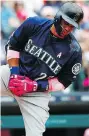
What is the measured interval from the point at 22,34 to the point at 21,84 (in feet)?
1.50

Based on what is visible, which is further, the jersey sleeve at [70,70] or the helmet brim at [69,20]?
the jersey sleeve at [70,70]

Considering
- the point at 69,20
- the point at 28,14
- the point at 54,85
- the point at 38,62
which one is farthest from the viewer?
the point at 28,14

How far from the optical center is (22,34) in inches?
184

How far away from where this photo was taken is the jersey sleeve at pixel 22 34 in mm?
4629

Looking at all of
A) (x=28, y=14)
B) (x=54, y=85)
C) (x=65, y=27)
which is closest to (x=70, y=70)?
(x=54, y=85)

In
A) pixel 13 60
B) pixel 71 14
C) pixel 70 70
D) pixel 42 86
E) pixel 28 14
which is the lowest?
pixel 42 86

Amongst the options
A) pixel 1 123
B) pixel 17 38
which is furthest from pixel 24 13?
pixel 17 38

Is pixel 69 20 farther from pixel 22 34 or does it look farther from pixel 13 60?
pixel 13 60

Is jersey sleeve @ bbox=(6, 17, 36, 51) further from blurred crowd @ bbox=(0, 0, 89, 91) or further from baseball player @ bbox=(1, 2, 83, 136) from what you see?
blurred crowd @ bbox=(0, 0, 89, 91)

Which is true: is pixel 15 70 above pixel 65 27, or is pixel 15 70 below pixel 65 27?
below

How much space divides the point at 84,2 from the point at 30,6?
3.24 ft

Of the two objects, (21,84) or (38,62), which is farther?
(38,62)

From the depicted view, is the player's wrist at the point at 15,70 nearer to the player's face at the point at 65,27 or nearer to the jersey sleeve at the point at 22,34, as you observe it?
the jersey sleeve at the point at 22,34

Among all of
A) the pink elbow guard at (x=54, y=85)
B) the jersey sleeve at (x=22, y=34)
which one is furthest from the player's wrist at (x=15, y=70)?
the pink elbow guard at (x=54, y=85)
